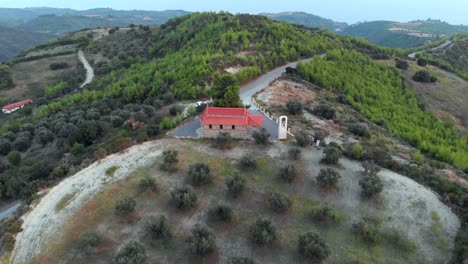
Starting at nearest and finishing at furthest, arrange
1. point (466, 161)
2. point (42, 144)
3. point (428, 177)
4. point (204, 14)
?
point (428, 177)
point (466, 161)
point (42, 144)
point (204, 14)

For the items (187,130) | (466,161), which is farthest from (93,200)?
(466,161)

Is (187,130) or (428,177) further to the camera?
(187,130)

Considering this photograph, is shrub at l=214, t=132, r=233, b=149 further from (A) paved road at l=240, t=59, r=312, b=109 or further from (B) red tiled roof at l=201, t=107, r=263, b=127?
(A) paved road at l=240, t=59, r=312, b=109

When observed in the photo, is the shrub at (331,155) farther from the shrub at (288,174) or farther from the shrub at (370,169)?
the shrub at (288,174)

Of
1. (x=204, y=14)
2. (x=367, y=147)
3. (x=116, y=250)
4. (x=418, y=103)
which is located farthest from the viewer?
(x=204, y=14)

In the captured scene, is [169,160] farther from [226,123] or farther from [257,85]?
[257,85]

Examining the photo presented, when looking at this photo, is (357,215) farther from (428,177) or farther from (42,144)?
(42,144)

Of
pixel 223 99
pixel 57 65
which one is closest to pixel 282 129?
pixel 223 99

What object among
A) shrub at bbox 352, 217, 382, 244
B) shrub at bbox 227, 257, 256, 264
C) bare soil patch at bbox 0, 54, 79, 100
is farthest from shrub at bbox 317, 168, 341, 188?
bare soil patch at bbox 0, 54, 79, 100
